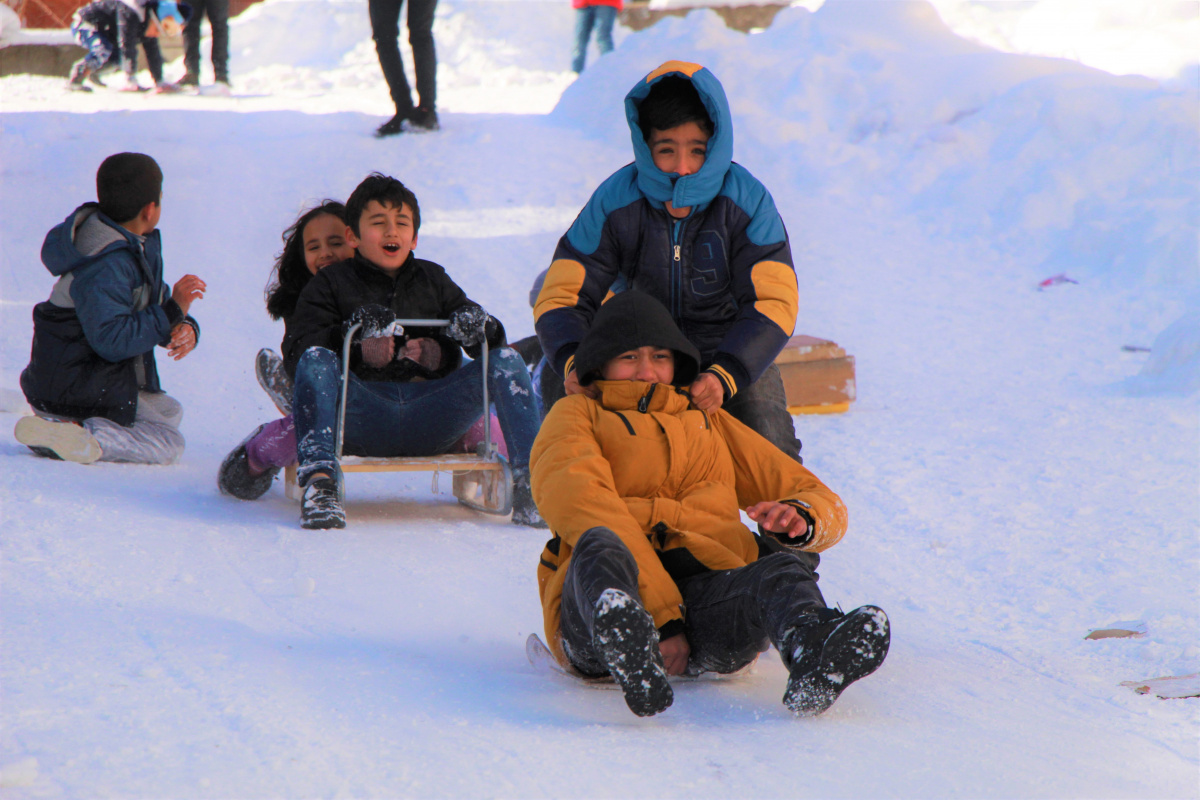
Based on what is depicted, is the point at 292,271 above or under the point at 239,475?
above

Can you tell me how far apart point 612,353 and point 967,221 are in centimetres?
647

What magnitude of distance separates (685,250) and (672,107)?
1.24 feet

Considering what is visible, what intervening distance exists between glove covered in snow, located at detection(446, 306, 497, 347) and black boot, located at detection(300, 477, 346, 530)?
0.63m

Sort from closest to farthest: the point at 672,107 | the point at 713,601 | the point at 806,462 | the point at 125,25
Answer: the point at 713,601
the point at 672,107
the point at 806,462
the point at 125,25

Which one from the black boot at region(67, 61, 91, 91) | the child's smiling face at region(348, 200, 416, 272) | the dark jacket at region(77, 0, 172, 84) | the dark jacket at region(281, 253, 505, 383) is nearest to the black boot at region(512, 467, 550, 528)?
the dark jacket at region(281, 253, 505, 383)

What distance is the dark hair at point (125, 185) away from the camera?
4.04 metres

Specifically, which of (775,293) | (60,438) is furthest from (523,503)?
(60,438)

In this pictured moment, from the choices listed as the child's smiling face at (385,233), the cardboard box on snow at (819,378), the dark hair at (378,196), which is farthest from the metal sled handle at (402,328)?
the cardboard box on snow at (819,378)

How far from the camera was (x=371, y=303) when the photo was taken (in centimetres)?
372

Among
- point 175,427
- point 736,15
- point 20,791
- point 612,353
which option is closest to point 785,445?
point 612,353

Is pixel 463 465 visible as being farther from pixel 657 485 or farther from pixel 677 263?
pixel 657 485

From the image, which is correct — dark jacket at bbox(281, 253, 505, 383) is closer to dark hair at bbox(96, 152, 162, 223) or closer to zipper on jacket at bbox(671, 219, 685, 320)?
dark hair at bbox(96, 152, 162, 223)

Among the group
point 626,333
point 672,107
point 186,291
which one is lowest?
point 186,291

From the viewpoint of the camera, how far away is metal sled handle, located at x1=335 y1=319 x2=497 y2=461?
355 centimetres
